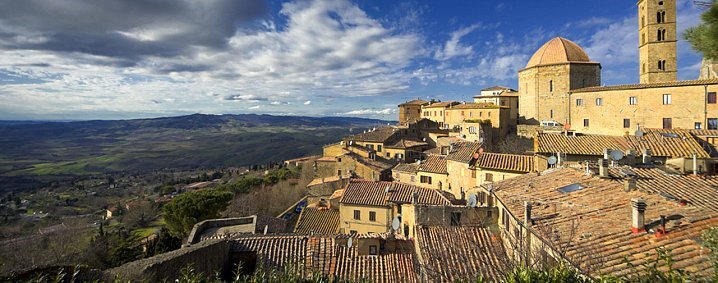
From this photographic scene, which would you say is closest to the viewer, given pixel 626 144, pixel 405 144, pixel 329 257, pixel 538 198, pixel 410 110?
pixel 538 198

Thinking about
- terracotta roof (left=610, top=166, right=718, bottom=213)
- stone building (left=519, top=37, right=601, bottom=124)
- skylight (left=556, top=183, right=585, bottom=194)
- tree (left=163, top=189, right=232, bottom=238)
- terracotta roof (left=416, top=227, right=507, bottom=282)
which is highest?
stone building (left=519, top=37, right=601, bottom=124)

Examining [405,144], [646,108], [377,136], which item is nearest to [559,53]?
[646,108]

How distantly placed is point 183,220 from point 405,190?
63.6 feet

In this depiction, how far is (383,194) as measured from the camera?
2514 centimetres

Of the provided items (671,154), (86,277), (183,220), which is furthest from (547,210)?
(183,220)

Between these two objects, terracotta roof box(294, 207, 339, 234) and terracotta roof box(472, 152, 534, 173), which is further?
terracotta roof box(294, 207, 339, 234)

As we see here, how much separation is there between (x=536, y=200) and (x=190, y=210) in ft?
91.7

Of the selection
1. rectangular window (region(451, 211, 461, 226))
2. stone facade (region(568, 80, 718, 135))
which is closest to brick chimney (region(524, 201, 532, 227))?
rectangular window (region(451, 211, 461, 226))

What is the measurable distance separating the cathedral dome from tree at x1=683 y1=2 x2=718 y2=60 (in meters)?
48.4

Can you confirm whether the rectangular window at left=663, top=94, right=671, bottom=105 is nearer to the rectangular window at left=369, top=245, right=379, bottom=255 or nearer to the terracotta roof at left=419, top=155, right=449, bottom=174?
the terracotta roof at left=419, top=155, right=449, bottom=174

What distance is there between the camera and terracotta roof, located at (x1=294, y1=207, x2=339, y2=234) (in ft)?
83.3

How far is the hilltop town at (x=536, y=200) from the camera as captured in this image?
8250 millimetres

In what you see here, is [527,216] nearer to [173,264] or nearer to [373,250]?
[373,250]

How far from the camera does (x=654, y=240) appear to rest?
7781mm
